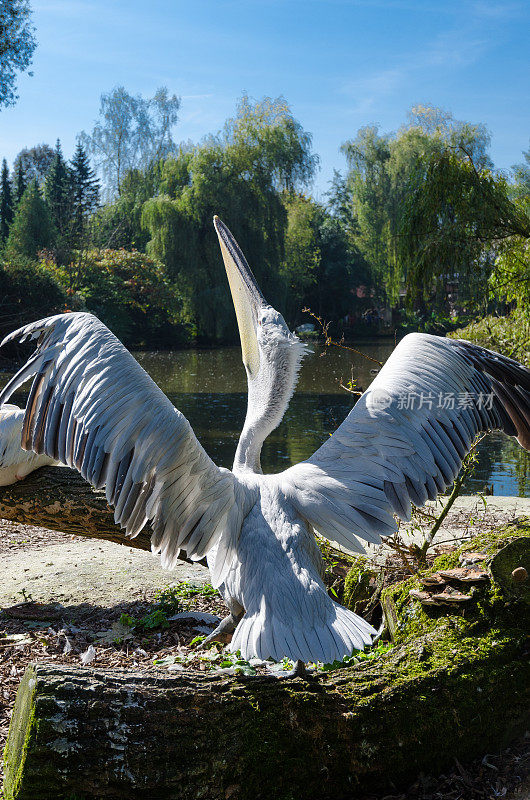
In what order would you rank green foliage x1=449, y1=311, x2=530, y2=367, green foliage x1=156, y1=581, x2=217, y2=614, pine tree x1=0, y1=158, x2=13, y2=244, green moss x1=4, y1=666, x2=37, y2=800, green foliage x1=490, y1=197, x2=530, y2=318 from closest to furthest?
green moss x1=4, y1=666, x2=37, y2=800
green foliage x1=156, y1=581, x2=217, y2=614
green foliage x1=449, y1=311, x2=530, y2=367
green foliage x1=490, y1=197, x2=530, y2=318
pine tree x1=0, y1=158, x2=13, y2=244

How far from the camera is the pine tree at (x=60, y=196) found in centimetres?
3578

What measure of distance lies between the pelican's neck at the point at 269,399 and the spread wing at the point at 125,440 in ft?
2.46

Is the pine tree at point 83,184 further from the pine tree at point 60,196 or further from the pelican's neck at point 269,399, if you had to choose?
the pelican's neck at point 269,399

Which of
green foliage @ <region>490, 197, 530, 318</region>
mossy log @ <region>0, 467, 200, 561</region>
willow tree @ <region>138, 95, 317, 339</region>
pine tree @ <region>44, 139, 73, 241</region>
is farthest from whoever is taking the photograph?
pine tree @ <region>44, 139, 73, 241</region>

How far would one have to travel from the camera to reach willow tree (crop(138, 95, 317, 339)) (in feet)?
90.9

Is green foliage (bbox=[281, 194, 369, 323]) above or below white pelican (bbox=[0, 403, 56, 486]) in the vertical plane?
above

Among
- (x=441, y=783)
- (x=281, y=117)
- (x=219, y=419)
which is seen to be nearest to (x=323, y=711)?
(x=441, y=783)

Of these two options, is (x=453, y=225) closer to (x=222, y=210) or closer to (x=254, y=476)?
(x=254, y=476)

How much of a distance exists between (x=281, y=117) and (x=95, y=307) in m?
11.6

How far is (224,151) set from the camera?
94.4ft

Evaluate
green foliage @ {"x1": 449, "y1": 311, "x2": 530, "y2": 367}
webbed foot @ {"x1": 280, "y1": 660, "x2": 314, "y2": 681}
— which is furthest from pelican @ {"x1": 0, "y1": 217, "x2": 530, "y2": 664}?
green foliage @ {"x1": 449, "y1": 311, "x2": 530, "y2": 367}

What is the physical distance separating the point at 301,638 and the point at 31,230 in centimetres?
3369

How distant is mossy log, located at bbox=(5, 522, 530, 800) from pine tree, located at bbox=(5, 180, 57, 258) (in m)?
32.9

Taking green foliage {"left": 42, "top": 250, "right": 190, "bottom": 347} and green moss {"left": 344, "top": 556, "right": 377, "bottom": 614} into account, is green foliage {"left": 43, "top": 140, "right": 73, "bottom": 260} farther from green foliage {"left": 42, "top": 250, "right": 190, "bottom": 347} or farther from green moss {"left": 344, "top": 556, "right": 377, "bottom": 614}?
green moss {"left": 344, "top": 556, "right": 377, "bottom": 614}
